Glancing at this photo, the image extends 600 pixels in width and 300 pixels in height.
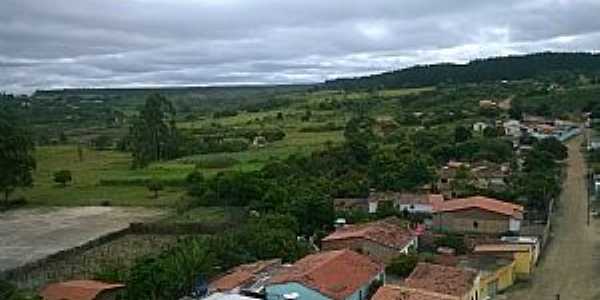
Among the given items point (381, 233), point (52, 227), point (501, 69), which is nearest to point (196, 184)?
point (52, 227)

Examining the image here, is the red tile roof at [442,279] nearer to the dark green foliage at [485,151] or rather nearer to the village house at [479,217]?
the village house at [479,217]

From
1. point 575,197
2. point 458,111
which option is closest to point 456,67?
point 458,111

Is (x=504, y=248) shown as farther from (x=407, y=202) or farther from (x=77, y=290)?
(x=77, y=290)

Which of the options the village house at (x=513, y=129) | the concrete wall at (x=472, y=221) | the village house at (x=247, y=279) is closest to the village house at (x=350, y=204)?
the concrete wall at (x=472, y=221)

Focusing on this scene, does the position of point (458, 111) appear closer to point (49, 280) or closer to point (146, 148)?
point (146, 148)

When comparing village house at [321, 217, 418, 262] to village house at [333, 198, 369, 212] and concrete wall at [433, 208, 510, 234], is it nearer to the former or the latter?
concrete wall at [433, 208, 510, 234]

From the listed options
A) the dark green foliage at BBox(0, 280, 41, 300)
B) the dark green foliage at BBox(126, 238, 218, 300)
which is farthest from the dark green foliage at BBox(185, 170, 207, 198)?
the dark green foliage at BBox(0, 280, 41, 300)
